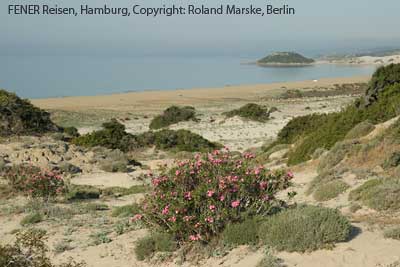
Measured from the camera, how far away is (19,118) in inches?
981

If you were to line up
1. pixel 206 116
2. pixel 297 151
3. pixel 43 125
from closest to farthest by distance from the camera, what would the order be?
pixel 297 151 < pixel 43 125 < pixel 206 116

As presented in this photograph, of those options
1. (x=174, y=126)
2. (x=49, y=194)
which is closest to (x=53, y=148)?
(x=49, y=194)

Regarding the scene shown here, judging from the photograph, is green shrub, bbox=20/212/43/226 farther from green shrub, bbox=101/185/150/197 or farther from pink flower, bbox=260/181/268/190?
pink flower, bbox=260/181/268/190

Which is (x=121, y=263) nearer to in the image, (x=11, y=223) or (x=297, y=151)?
(x=11, y=223)

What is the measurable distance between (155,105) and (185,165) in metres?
49.7

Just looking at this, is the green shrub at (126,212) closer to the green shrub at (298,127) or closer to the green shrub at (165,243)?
the green shrub at (165,243)

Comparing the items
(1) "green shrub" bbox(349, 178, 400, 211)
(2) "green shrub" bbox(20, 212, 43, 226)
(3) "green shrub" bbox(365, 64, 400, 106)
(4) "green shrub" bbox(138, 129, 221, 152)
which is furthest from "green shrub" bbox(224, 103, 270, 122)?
(2) "green shrub" bbox(20, 212, 43, 226)

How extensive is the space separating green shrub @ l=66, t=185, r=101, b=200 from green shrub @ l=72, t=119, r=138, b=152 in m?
8.58

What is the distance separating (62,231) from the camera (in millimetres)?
9461

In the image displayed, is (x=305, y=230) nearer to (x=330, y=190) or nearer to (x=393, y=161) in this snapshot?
(x=330, y=190)

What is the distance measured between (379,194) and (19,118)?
1999 centimetres

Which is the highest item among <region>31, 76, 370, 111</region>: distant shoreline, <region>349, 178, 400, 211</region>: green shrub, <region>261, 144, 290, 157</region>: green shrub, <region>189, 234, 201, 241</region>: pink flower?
<region>31, 76, 370, 111</region>: distant shoreline

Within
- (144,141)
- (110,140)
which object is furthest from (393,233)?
(144,141)

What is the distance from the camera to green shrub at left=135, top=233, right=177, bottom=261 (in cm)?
734
